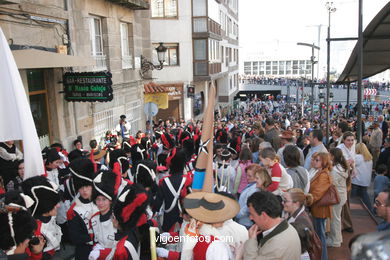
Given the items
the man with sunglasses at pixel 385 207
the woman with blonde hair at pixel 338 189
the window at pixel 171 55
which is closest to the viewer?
the man with sunglasses at pixel 385 207

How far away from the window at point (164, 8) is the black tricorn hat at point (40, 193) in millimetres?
20582

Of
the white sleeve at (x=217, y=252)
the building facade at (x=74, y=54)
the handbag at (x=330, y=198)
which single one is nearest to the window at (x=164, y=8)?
the building facade at (x=74, y=54)

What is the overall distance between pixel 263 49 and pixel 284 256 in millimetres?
111498

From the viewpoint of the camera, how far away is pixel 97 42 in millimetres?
12477

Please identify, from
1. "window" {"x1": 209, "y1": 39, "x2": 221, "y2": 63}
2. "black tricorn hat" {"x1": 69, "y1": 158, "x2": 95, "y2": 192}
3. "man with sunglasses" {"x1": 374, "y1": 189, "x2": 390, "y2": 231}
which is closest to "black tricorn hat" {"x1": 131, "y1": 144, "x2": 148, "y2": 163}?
"black tricorn hat" {"x1": 69, "y1": 158, "x2": 95, "y2": 192}

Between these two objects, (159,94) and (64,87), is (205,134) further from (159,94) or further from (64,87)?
(159,94)

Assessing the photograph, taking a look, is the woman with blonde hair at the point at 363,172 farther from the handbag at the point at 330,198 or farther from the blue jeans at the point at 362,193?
the handbag at the point at 330,198

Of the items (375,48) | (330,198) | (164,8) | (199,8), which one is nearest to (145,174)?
(330,198)

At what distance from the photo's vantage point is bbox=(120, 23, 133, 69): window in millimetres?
14448

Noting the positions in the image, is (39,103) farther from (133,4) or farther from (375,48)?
(375,48)

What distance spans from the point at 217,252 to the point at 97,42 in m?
10.8

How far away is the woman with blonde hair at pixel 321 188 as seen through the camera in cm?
505

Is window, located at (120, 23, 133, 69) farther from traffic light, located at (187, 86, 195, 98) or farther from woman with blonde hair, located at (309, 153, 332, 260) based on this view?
woman with blonde hair, located at (309, 153, 332, 260)

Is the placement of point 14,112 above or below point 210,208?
above
